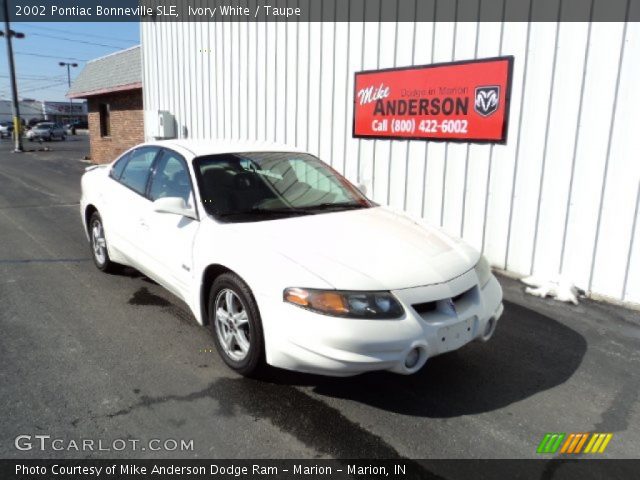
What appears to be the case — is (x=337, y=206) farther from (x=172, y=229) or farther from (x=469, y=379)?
(x=469, y=379)

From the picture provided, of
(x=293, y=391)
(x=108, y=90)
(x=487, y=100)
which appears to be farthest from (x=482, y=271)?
(x=108, y=90)

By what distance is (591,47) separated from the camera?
5.21 metres

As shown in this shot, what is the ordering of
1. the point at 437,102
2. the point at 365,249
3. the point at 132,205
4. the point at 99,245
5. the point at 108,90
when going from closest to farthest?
1. the point at 365,249
2. the point at 132,205
3. the point at 99,245
4. the point at 437,102
5. the point at 108,90

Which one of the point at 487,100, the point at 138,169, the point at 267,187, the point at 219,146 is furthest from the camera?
the point at 487,100

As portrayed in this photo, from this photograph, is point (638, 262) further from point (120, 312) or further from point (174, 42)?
point (174, 42)

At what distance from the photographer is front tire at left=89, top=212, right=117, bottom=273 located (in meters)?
5.57

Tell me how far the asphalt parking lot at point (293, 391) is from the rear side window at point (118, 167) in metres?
1.24

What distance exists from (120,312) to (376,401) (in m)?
2.55

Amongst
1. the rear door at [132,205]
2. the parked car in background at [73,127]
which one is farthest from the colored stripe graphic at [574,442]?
the parked car in background at [73,127]

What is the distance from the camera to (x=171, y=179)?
14.3 ft

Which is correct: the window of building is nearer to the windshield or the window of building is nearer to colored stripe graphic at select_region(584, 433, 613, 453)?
the windshield

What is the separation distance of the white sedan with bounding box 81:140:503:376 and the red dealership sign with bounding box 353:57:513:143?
239 cm

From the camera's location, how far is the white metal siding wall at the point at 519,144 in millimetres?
5152

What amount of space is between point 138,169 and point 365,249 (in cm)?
270
